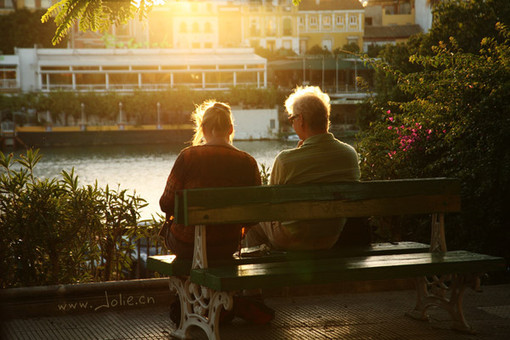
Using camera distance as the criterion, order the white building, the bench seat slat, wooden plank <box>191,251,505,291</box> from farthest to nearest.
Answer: the white building → the bench seat slat → wooden plank <box>191,251,505,291</box>

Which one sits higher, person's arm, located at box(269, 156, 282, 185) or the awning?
the awning

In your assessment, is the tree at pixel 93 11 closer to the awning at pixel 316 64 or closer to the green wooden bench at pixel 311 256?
the green wooden bench at pixel 311 256

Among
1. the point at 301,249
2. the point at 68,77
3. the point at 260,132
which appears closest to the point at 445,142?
the point at 301,249

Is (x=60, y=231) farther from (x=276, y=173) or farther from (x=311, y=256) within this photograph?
(x=311, y=256)

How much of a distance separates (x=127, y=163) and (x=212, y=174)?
110 feet

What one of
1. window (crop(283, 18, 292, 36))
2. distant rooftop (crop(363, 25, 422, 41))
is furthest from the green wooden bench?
window (crop(283, 18, 292, 36))

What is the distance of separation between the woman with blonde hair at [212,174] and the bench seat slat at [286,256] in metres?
0.07

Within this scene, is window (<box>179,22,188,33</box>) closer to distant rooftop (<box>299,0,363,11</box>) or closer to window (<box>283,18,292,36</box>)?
window (<box>283,18,292,36</box>)

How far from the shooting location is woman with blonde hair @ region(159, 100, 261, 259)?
8.87ft

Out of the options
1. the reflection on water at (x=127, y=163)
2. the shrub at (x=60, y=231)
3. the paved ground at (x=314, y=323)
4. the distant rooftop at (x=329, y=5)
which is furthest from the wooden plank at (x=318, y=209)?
the distant rooftop at (x=329, y=5)

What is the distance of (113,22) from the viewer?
324cm

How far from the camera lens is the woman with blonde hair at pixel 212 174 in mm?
2703

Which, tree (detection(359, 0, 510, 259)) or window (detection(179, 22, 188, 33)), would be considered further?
window (detection(179, 22, 188, 33))

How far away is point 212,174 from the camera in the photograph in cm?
271
